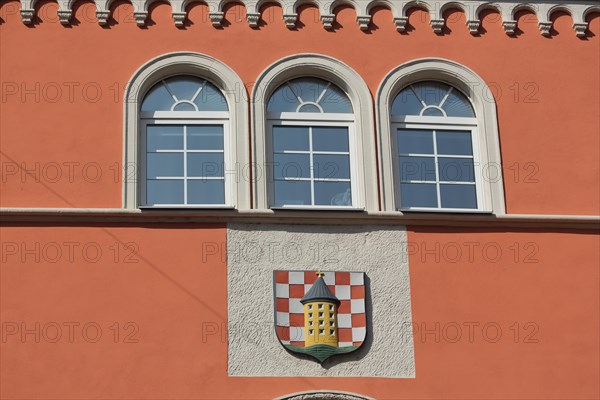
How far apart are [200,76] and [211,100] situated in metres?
0.29

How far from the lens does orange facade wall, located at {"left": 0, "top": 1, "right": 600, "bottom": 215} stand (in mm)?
14680

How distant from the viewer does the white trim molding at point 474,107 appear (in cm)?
1493

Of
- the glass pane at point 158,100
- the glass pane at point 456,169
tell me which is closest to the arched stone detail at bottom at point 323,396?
the glass pane at point 456,169

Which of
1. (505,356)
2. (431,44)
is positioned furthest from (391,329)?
(431,44)

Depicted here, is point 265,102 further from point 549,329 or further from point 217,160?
point 549,329

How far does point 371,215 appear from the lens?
14617 mm

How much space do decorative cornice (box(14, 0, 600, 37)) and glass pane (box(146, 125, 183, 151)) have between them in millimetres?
1123

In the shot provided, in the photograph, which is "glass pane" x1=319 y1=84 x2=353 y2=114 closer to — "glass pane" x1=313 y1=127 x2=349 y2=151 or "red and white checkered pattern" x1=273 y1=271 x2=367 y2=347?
"glass pane" x1=313 y1=127 x2=349 y2=151

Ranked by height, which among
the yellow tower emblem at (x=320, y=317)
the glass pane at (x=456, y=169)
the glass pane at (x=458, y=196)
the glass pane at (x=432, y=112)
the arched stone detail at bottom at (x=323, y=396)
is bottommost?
the arched stone detail at bottom at (x=323, y=396)

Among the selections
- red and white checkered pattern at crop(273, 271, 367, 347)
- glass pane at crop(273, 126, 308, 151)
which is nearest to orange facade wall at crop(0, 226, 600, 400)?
red and white checkered pattern at crop(273, 271, 367, 347)

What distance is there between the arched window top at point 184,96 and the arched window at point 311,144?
0.59 metres

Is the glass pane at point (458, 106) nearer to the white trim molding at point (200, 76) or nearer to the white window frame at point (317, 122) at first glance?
the white window frame at point (317, 122)

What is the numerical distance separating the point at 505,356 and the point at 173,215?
3.56m

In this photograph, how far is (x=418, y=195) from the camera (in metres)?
15.1
